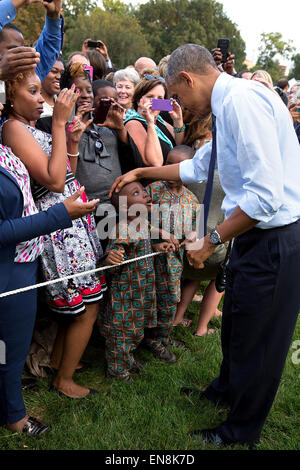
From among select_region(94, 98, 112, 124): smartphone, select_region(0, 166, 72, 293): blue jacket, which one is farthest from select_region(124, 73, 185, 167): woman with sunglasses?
select_region(0, 166, 72, 293): blue jacket

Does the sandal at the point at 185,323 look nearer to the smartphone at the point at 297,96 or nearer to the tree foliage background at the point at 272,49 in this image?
the smartphone at the point at 297,96

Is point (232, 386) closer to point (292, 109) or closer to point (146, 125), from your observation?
point (146, 125)

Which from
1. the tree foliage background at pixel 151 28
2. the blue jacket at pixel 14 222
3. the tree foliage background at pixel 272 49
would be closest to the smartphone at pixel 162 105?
the blue jacket at pixel 14 222

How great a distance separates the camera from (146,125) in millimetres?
3537

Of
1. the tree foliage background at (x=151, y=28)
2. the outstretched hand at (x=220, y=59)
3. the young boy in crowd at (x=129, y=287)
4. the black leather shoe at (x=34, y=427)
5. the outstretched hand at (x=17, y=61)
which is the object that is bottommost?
the black leather shoe at (x=34, y=427)

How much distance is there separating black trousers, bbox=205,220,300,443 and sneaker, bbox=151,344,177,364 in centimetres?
95

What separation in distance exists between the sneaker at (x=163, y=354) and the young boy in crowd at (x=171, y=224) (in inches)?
8.6

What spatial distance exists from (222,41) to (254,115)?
367 cm

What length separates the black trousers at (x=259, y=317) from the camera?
2078mm

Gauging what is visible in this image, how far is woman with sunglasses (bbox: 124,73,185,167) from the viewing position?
3.31m

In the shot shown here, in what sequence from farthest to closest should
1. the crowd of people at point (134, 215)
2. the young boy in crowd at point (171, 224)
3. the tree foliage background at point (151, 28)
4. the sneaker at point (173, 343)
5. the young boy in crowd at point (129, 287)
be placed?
the tree foliage background at point (151, 28) < the sneaker at point (173, 343) < the young boy in crowd at point (171, 224) < the young boy in crowd at point (129, 287) < the crowd of people at point (134, 215)

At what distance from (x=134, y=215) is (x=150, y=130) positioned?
2.86 feet

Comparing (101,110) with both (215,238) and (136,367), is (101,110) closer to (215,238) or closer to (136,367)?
(215,238)

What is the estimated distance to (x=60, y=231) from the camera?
8.30 ft
